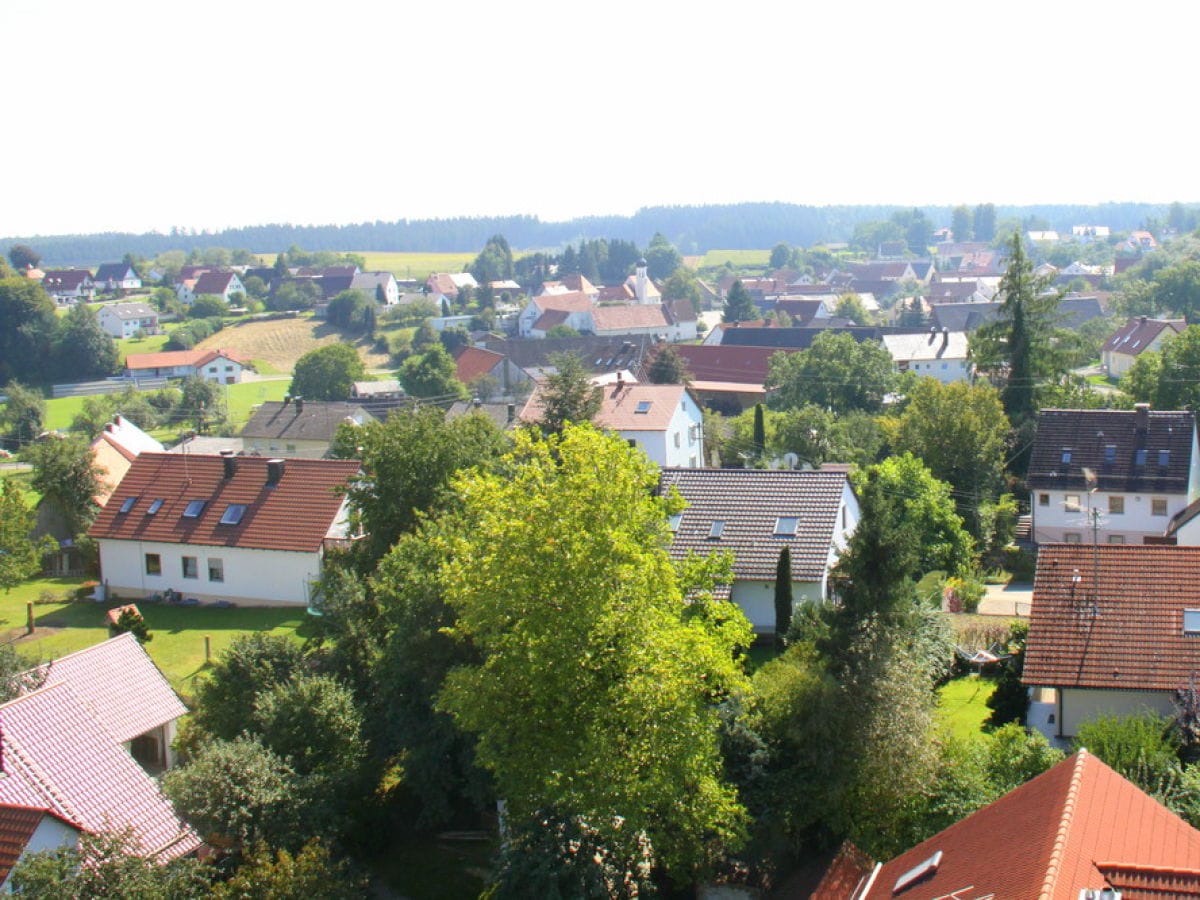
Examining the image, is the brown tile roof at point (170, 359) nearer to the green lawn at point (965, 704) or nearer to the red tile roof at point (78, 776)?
the red tile roof at point (78, 776)

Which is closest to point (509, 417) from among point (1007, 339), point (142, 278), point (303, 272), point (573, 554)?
point (1007, 339)

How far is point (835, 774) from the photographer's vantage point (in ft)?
66.0

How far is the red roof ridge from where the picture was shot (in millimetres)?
13012

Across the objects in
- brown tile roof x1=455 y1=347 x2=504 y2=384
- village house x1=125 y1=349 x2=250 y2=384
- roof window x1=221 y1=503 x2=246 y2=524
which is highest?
roof window x1=221 y1=503 x2=246 y2=524

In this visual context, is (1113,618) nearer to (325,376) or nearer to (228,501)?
(228,501)

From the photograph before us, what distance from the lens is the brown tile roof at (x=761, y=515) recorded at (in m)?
30.6

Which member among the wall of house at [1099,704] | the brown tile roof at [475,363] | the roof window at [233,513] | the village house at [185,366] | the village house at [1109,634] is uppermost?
the village house at [1109,634]

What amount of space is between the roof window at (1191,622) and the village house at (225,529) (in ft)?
74.8

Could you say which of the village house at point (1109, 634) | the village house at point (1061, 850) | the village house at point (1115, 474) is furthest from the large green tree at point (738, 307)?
the village house at point (1061, 850)

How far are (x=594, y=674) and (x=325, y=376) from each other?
73.7 meters

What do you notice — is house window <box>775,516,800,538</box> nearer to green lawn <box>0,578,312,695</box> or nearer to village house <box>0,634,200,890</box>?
green lawn <box>0,578,312,695</box>

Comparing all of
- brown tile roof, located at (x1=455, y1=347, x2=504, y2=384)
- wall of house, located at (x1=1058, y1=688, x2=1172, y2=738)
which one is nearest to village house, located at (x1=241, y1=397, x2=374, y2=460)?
brown tile roof, located at (x1=455, y1=347, x2=504, y2=384)

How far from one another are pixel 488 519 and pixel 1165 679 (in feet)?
41.7

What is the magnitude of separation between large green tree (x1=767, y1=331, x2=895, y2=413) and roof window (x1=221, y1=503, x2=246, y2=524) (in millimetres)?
32914
